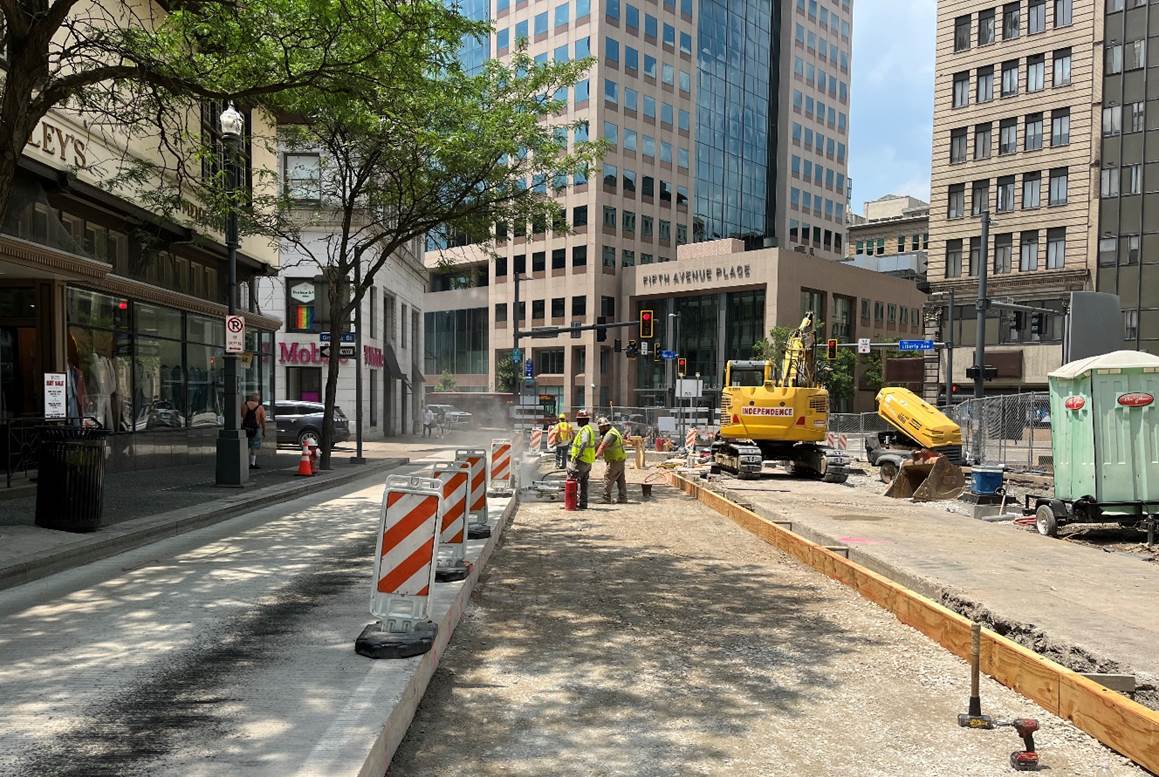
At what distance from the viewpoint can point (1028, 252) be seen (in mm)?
45875

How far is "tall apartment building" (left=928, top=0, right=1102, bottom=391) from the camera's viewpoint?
4388cm

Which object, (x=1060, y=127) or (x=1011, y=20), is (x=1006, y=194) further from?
(x=1011, y=20)

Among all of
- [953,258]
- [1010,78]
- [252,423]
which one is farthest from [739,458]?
[1010,78]

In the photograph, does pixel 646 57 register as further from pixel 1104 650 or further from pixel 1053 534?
pixel 1104 650

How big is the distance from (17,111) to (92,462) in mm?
3978

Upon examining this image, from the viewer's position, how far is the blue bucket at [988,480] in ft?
48.5

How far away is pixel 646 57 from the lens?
70.8 meters

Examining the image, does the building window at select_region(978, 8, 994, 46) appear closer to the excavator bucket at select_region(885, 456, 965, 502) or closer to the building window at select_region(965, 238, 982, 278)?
the building window at select_region(965, 238, 982, 278)

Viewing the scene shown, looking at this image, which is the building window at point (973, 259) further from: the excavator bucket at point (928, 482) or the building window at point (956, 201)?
the excavator bucket at point (928, 482)

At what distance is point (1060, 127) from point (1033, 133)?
4.57ft

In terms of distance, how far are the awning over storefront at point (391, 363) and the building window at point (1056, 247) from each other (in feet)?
116

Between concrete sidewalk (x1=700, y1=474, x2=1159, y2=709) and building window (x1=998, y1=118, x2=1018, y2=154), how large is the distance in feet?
129

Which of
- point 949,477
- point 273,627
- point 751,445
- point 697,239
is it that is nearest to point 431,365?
point 697,239

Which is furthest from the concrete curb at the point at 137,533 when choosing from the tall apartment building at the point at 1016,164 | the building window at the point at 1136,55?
the building window at the point at 1136,55
